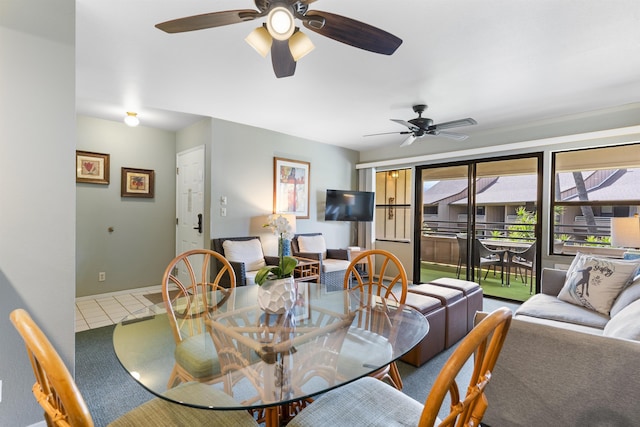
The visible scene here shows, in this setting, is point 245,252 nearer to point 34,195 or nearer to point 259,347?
point 34,195

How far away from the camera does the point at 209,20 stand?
1.50 metres

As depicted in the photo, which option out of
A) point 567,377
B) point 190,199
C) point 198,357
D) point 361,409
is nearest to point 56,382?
point 198,357

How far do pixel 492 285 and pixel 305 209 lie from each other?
324 cm

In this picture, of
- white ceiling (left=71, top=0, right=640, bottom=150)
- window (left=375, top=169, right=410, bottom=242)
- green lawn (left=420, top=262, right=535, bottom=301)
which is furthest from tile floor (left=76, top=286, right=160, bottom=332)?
green lawn (left=420, top=262, right=535, bottom=301)

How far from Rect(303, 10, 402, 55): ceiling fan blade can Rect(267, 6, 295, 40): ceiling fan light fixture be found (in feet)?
0.31

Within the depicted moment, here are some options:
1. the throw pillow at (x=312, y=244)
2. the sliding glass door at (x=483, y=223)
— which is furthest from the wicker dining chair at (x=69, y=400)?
the sliding glass door at (x=483, y=223)

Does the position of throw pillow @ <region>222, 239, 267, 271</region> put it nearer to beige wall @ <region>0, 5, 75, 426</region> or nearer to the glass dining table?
the glass dining table

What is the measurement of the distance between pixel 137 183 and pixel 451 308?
14.5 ft

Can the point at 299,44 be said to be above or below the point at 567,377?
above

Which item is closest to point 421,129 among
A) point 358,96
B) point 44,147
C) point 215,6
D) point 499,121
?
point 358,96

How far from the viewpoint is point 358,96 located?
10.5 ft

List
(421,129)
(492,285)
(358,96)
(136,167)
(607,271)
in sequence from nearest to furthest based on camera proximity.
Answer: (607,271) → (358,96) → (421,129) → (136,167) → (492,285)

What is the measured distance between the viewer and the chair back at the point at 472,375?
2.31 ft

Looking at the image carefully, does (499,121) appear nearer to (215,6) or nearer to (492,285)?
(492,285)
